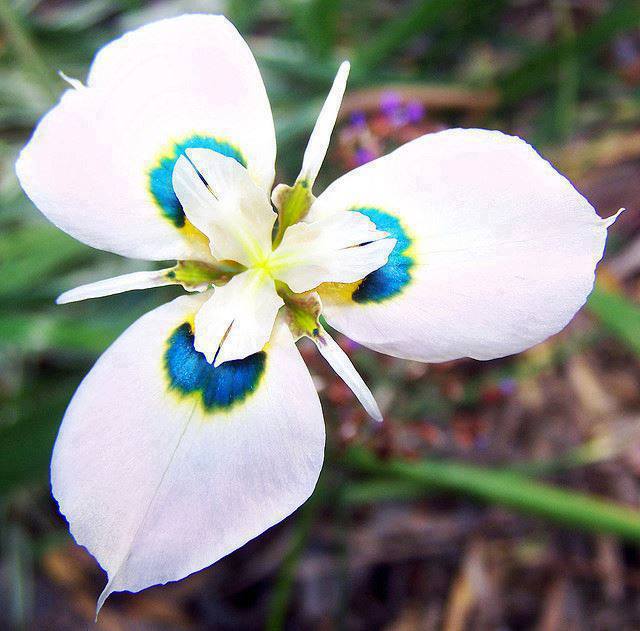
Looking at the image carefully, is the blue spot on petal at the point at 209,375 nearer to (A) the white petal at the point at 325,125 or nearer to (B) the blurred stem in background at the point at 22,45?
(A) the white petal at the point at 325,125

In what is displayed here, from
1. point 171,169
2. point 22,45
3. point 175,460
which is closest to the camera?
point 175,460

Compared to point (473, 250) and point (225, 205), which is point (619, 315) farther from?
point (225, 205)

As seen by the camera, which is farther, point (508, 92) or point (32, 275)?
point (508, 92)

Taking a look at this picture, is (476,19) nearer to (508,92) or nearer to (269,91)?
(508,92)

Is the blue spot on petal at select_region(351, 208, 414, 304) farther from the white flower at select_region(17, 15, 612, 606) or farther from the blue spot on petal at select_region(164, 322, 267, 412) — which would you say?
the blue spot on petal at select_region(164, 322, 267, 412)

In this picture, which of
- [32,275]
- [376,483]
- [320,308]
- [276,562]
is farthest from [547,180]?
[276,562]

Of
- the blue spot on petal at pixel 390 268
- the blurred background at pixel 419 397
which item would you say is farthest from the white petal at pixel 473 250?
the blurred background at pixel 419 397

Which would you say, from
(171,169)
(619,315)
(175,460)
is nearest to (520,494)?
(619,315)
